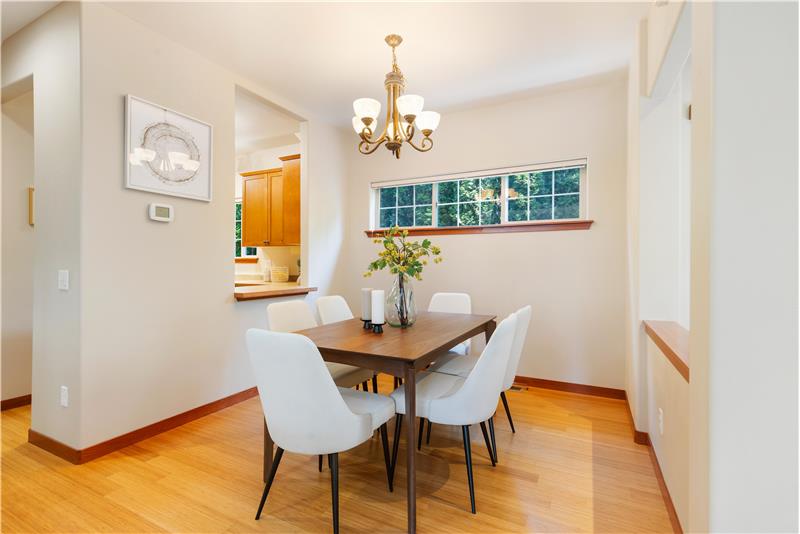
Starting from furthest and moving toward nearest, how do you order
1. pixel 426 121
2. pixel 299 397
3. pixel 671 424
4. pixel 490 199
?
pixel 490 199
pixel 426 121
pixel 671 424
pixel 299 397

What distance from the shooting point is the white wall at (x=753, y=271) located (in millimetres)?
816

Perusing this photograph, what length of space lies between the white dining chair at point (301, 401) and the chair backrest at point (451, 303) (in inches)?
69.2

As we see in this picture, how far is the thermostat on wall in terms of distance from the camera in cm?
248

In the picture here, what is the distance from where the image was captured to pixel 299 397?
1450 mm

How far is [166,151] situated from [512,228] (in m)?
2.83

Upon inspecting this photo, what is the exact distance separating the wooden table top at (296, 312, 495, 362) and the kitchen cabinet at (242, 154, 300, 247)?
1.96 metres

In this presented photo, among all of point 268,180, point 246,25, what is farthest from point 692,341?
point 268,180

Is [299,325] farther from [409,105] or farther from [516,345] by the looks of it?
[409,105]

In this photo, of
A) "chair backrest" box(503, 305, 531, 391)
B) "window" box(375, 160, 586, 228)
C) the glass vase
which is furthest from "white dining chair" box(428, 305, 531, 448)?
"window" box(375, 160, 586, 228)

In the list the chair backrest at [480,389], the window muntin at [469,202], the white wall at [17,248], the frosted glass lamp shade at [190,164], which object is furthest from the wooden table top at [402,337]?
the white wall at [17,248]

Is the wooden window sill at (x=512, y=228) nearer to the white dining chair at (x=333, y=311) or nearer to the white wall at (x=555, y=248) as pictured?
the white wall at (x=555, y=248)

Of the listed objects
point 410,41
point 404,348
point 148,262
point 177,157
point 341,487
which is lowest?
point 341,487

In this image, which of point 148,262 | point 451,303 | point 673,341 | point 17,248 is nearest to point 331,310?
point 451,303

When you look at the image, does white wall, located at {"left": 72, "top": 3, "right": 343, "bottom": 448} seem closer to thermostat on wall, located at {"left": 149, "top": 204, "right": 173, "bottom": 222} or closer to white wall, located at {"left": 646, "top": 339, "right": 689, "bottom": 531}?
thermostat on wall, located at {"left": 149, "top": 204, "right": 173, "bottom": 222}
